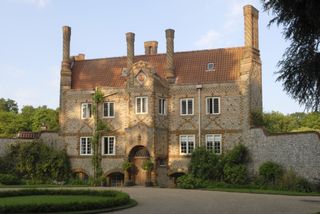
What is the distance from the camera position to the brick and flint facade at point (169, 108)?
38.7 m

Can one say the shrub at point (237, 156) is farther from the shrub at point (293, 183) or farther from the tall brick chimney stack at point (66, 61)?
the tall brick chimney stack at point (66, 61)

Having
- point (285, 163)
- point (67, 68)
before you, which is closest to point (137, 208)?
point (285, 163)

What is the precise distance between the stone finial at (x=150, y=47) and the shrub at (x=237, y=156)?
50.4 ft

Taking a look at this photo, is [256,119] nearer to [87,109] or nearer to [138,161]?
[138,161]

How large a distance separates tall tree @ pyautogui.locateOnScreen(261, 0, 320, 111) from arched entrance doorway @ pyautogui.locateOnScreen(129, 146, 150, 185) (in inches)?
890

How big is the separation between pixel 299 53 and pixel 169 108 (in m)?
23.7

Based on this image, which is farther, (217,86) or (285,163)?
(217,86)

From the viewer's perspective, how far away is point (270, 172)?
34.3m

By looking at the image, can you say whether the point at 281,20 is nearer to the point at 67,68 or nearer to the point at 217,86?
the point at 217,86

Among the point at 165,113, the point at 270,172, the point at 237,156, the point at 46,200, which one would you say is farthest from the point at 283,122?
the point at 46,200

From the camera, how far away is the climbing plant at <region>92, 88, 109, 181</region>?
4069cm

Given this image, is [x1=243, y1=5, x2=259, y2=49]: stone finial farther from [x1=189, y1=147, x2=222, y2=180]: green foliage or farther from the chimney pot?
the chimney pot

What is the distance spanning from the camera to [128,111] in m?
40.2

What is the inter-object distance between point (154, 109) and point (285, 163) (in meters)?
11.3
